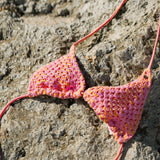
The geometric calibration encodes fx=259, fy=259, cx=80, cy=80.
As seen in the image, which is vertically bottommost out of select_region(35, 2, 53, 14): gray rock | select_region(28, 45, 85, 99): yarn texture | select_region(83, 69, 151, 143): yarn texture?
select_region(83, 69, 151, 143): yarn texture

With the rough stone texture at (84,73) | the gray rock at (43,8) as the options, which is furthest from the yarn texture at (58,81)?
the gray rock at (43,8)

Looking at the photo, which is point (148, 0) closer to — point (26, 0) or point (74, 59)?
point (74, 59)

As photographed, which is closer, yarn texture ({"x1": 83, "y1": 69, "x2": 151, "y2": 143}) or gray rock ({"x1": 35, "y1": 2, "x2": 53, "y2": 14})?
yarn texture ({"x1": 83, "y1": 69, "x2": 151, "y2": 143})

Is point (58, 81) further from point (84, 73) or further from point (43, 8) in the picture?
point (43, 8)

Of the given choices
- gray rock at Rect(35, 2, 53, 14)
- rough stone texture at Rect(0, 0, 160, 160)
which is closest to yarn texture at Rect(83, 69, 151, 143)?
rough stone texture at Rect(0, 0, 160, 160)

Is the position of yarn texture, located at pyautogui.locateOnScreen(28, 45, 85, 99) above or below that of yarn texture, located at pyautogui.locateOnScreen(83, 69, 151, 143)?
above

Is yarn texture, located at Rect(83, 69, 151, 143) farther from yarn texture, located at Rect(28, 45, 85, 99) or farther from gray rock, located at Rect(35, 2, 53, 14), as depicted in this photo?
gray rock, located at Rect(35, 2, 53, 14)
